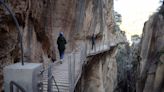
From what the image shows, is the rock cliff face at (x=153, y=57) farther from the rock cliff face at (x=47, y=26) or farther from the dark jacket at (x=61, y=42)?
the dark jacket at (x=61, y=42)

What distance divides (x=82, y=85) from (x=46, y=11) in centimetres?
712

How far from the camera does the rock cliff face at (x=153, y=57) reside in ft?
54.6

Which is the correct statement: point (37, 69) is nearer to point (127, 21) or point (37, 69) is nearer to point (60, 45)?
point (60, 45)

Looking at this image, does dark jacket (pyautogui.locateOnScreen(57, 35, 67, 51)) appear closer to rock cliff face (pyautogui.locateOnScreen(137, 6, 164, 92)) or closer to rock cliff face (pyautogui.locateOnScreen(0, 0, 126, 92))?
rock cliff face (pyautogui.locateOnScreen(0, 0, 126, 92))

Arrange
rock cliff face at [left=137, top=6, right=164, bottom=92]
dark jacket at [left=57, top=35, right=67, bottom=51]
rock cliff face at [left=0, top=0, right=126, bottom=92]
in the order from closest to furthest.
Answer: rock cliff face at [left=0, top=0, right=126, bottom=92], dark jacket at [left=57, top=35, right=67, bottom=51], rock cliff face at [left=137, top=6, right=164, bottom=92]

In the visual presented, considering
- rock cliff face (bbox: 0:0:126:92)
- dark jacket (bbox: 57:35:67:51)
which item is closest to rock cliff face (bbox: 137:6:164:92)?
rock cliff face (bbox: 0:0:126:92)

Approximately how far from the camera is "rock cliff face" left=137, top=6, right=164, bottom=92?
655 inches

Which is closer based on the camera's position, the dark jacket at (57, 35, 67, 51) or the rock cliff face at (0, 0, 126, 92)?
the rock cliff face at (0, 0, 126, 92)

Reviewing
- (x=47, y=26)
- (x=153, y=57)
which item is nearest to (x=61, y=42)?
(x=47, y=26)

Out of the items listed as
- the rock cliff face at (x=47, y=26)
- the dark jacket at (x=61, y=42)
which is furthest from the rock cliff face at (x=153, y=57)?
the dark jacket at (x=61, y=42)

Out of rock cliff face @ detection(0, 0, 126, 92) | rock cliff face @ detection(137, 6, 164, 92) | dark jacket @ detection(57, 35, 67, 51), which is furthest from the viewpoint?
rock cliff face @ detection(137, 6, 164, 92)

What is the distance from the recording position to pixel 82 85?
831 inches

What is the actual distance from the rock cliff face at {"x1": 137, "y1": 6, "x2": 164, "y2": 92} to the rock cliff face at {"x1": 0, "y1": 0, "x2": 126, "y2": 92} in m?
3.98

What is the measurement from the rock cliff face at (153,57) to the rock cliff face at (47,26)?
3.98 m
